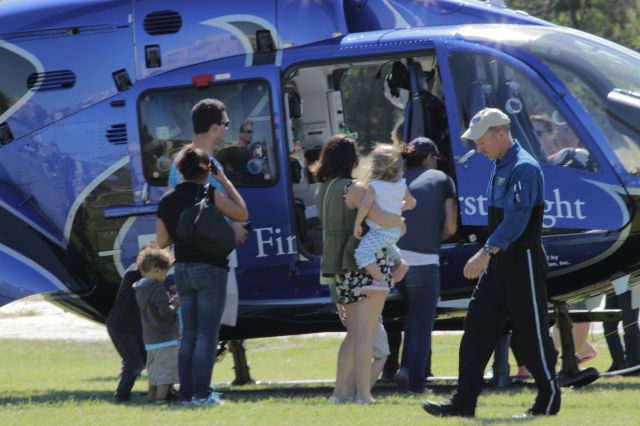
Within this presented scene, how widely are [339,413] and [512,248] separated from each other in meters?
1.42

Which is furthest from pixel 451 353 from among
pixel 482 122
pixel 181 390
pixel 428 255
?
pixel 482 122

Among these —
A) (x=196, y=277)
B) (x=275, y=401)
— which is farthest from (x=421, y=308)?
(x=196, y=277)

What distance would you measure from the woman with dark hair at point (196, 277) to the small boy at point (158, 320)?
2.01 ft

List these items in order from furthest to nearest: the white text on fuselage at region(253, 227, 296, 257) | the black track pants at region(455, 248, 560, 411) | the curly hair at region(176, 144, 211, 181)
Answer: the white text on fuselage at region(253, 227, 296, 257)
the curly hair at region(176, 144, 211, 181)
the black track pants at region(455, 248, 560, 411)

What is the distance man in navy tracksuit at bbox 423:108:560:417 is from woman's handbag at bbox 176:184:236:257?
1616mm

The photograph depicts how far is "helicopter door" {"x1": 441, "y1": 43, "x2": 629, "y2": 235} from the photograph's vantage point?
886 centimetres

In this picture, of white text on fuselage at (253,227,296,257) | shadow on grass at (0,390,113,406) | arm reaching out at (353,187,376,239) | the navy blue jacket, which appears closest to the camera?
the navy blue jacket

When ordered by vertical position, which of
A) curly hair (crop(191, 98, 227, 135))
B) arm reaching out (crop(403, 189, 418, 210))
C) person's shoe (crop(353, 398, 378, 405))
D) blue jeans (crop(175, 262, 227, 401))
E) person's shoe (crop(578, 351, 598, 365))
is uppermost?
curly hair (crop(191, 98, 227, 135))

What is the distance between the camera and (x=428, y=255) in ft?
28.9

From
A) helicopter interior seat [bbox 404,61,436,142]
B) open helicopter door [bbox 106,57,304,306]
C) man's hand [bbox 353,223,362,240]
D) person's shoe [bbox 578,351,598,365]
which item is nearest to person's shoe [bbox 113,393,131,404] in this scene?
open helicopter door [bbox 106,57,304,306]

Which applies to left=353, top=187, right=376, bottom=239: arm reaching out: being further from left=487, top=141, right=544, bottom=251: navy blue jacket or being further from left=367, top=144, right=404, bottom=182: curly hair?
left=487, top=141, right=544, bottom=251: navy blue jacket

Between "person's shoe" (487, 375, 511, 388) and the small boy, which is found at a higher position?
the small boy

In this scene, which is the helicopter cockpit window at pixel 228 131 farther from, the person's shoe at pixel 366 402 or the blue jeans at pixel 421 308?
the person's shoe at pixel 366 402

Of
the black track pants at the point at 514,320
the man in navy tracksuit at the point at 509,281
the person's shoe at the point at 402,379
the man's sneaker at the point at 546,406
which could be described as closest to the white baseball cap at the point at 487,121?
the man in navy tracksuit at the point at 509,281
